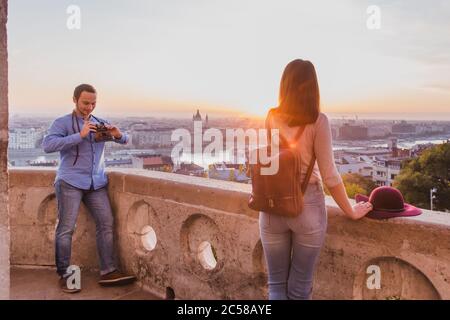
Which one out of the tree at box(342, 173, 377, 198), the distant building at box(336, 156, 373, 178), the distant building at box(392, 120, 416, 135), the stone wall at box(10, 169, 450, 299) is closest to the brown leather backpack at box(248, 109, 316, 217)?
the stone wall at box(10, 169, 450, 299)

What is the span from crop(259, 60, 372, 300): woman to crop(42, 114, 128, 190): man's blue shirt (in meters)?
1.59

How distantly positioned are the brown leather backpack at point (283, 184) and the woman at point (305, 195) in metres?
0.04

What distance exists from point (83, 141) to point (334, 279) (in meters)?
1.85

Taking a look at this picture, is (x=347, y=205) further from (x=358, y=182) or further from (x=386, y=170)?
(x=358, y=182)

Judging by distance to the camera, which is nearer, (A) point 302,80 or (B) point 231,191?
(A) point 302,80

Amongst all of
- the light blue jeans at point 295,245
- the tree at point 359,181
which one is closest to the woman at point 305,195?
the light blue jeans at point 295,245

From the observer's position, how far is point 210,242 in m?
2.93

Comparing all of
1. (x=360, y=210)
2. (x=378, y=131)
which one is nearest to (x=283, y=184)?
(x=360, y=210)

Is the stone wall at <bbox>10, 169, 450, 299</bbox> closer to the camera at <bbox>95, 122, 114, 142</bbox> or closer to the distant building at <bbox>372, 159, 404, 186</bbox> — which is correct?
the camera at <bbox>95, 122, 114, 142</bbox>

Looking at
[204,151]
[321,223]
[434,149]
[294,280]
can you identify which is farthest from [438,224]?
[434,149]

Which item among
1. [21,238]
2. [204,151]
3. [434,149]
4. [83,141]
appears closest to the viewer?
[204,151]

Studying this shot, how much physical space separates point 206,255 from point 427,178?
30518 mm

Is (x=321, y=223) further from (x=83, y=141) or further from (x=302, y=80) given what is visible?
(x=83, y=141)

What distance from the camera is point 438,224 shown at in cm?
192
